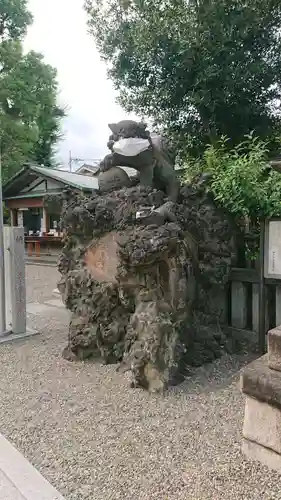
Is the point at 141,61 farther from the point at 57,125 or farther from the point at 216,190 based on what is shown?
the point at 57,125

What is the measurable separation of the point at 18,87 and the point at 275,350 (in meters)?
14.1

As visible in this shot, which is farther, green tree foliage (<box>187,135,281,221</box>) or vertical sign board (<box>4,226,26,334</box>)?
vertical sign board (<box>4,226,26,334</box>)

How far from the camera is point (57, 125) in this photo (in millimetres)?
19344

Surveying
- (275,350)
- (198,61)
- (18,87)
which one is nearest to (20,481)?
(275,350)

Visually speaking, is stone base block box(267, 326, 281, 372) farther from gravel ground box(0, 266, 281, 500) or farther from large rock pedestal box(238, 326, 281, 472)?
gravel ground box(0, 266, 281, 500)

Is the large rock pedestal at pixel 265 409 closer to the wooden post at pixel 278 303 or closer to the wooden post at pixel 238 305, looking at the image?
the wooden post at pixel 278 303

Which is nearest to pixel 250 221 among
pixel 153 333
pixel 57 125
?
pixel 153 333

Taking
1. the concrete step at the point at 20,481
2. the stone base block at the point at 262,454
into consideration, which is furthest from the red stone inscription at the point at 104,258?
the stone base block at the point at 262,454

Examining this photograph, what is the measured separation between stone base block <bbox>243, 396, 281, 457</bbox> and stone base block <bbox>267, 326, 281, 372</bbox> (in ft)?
0.67

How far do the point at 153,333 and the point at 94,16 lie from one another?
28.4 ft

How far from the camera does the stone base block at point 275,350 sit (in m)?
1.96

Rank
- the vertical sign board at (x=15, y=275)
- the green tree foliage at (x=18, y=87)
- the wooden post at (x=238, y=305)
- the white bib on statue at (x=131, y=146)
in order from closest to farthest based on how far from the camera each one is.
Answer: the white bib on statue at (x=131, y=146) < the wooden post at (x=238, y=305) < the vertical sign board at (x=15, y=275) < the green tree foliage at (x=18, y=87)

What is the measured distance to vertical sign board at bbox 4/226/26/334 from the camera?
451 cm

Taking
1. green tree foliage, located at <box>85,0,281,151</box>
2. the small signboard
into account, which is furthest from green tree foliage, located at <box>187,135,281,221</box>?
green tree foliage, located at <box>85,0,281,151</box>
